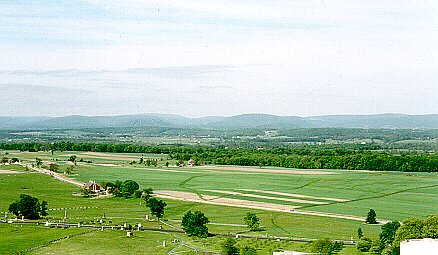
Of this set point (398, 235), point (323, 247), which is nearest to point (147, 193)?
point (323, 247)

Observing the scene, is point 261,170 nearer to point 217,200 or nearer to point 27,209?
point 217,200

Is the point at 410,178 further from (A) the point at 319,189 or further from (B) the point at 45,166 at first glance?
(B) the point at 45,166

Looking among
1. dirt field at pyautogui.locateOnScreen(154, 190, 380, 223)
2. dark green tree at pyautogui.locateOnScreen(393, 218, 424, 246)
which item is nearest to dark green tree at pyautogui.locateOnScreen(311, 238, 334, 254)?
dark green tree at pyautogui.locateOnScreen(393, 218, 424, 246)

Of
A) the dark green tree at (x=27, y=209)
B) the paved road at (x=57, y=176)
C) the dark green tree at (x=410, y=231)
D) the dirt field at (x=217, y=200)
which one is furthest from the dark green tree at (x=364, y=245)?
the paved road at (x=57, y=176)

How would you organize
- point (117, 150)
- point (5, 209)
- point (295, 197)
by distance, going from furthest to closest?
1. point (117, 150)
2. point (295, 197)
3. point (5, 209)

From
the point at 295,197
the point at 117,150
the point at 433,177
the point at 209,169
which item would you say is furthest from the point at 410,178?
the point at 117,150
